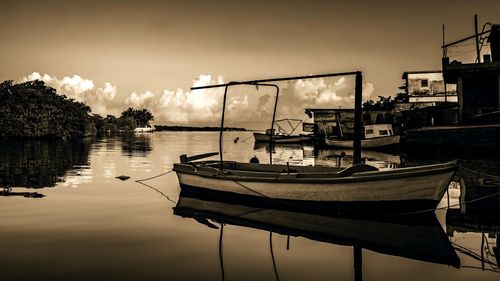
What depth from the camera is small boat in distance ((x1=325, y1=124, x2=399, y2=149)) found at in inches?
1885

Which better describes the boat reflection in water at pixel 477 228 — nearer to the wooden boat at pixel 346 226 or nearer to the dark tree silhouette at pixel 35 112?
the wooden boat at pixel 346 226

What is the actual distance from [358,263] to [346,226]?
3.31 metres

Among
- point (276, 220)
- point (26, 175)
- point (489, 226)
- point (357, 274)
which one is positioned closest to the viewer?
point (357, 274)

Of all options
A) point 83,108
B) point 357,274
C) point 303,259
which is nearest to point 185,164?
point 303,259

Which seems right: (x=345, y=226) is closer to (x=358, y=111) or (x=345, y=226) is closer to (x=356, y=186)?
(x=356, y=186)

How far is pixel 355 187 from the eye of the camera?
13.5 m

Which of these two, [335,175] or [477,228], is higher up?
[335,175]

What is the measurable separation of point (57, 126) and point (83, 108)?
62.6ft

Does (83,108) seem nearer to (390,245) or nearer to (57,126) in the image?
(57,126)

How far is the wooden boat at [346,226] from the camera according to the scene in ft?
35.1

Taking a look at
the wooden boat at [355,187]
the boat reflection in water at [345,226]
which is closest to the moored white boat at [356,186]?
the wooden boat at [355,187]

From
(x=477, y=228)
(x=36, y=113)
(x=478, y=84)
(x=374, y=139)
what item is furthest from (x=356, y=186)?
(x=36, y=113)

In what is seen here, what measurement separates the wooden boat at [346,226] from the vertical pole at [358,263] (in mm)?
374

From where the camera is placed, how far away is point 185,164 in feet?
60.7
